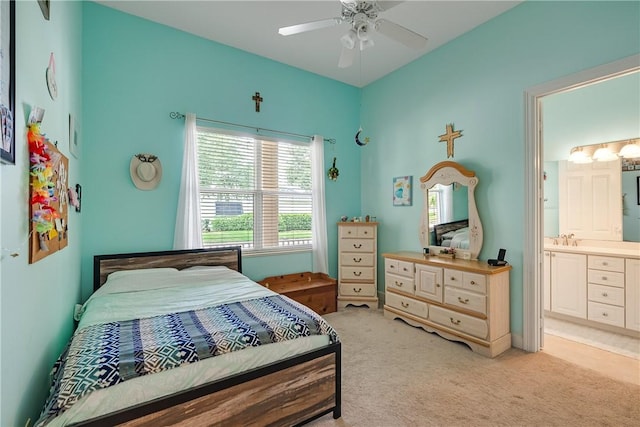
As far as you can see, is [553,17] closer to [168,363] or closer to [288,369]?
[288,369]

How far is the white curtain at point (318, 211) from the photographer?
160 inches

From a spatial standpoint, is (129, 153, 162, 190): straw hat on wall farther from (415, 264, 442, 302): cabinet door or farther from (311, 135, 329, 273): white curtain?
(415, 264, 442, 302): cabinet door

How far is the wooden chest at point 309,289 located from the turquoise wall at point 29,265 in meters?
2.03

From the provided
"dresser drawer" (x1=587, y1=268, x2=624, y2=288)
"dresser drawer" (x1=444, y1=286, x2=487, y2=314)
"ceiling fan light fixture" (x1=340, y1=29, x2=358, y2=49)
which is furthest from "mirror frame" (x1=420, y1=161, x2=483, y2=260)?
"ceiling fan light fixture" (x1=340, y1=29, x2=358, y2=49)

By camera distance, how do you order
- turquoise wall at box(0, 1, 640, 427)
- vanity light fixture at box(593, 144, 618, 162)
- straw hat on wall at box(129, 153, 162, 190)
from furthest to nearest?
vanity light fixture at box(593, 144, 618, 162) < straw hat on wall at box(129, 153, 162, 190) < turquoise wall at box(0, 1, 640, 427)

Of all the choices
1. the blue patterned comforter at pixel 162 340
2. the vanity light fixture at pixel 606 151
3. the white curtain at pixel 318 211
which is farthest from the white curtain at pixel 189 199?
the vanity light fixture at pixel 606 151

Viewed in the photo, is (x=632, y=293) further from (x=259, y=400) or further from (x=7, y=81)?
(x=7, y=81)

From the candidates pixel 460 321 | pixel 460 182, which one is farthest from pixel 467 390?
pixel 460 182

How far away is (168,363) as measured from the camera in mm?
1379

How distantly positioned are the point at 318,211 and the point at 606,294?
11.2ft

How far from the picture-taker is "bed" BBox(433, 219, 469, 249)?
3.18 metres

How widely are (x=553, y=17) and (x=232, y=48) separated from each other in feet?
10.8

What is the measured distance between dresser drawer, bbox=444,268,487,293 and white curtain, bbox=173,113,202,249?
2.68 meters

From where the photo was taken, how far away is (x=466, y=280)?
9.18 feet
